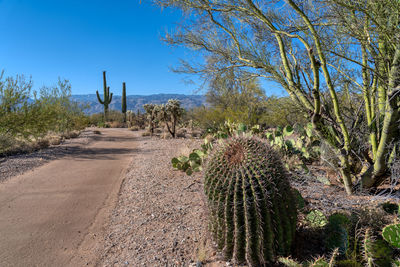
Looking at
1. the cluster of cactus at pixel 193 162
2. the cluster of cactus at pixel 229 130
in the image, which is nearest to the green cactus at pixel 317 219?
the cluster of cactus at pixel 229 130

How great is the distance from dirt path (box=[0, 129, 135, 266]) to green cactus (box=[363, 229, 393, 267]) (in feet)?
9.82

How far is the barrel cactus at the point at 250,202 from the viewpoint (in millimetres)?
2467

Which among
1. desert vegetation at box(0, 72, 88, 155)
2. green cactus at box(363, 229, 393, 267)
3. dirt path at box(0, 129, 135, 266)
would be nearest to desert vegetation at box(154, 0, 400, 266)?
green cactus at box(363, 229, 393, 267)

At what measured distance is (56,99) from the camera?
1920 cm

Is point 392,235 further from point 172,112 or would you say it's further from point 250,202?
point 172,112

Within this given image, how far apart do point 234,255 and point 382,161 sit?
307 centimetres

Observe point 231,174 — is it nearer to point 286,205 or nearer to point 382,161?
point 286,205

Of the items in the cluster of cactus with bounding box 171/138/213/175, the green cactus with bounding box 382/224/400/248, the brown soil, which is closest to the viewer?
the green cactus with bounding box 382/224/400/248

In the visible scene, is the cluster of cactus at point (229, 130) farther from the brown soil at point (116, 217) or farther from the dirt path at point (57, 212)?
the dirt path at point (57, 212)

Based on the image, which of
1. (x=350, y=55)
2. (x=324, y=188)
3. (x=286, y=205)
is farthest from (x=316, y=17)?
(x=286, y=205)

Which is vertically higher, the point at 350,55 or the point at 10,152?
the point at 350,55

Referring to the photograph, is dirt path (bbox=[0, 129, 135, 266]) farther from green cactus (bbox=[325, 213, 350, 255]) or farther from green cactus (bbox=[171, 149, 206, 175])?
green cactus (bbox=[325, 213, 350, 255])

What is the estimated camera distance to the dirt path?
355 cm

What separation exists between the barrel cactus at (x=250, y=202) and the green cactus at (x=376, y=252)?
0.63 metres
